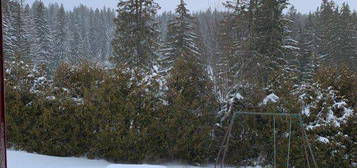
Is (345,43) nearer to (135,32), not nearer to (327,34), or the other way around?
(327,34)

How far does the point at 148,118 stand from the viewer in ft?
24.2

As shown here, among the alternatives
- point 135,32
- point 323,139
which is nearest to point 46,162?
point 323,139

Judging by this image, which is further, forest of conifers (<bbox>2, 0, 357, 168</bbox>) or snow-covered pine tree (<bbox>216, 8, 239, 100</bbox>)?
snow-covered pine tree (<bbox>216, 8, 239, 100</bbox>)

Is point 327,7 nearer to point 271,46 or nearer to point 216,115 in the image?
point 271,46

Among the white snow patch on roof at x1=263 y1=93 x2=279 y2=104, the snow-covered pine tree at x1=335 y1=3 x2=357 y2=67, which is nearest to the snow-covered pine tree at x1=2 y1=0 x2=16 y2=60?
the white snow patch on roof at x1=263 y1=93 x2=279 y2=104

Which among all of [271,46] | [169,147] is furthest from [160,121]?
[271,46]

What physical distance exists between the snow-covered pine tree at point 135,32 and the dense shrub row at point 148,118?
504 inches

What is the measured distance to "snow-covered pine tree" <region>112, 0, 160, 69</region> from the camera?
2055 centimetres

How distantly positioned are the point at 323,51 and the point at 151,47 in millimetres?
17938

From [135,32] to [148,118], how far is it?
46.9 feet

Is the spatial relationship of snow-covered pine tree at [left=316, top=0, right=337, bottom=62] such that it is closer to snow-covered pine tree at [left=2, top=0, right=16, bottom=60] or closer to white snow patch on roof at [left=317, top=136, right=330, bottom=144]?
white snow patch on roof at [left=317, top=136, right=330, bottom=144]

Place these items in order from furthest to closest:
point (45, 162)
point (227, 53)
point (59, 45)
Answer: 1. point (59, 45)
2. point (227, 53)
3. point (45, 162)

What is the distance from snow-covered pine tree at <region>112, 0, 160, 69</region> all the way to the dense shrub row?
1280cm

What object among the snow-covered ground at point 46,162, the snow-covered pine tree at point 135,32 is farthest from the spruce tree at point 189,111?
the snow-covered pine tree at point 135,32
